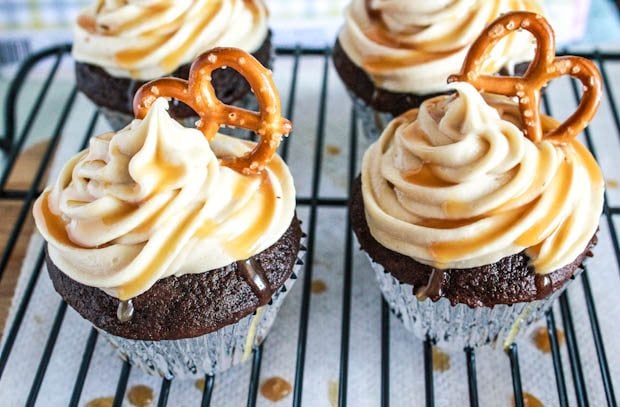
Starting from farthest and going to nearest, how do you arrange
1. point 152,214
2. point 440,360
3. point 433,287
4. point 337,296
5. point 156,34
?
point 156,34, point 337,296, point 440,360, point 433,287, point 152,214

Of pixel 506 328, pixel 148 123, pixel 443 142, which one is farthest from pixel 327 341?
pixel 148 123

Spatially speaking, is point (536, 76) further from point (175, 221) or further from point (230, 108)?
point (175, 221)

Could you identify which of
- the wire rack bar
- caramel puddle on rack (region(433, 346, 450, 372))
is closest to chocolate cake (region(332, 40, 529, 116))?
the wire rack bar

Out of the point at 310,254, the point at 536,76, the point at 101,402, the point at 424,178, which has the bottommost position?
the point at 101,402

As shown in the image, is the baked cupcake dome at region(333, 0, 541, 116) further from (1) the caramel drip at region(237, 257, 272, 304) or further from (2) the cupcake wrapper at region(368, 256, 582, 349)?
(1) the caramel drip at region(237, 257, 272, 304)

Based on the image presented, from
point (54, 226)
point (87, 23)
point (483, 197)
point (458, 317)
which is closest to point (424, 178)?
point (483, 197)

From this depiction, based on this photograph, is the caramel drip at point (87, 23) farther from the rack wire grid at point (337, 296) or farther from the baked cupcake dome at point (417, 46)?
the baked cupcake dome at point (417, 46)
